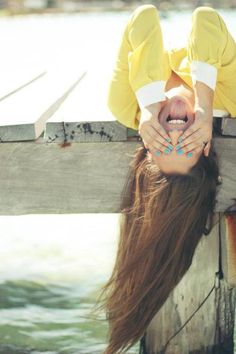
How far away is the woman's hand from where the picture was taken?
238cm

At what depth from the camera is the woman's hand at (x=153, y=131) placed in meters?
2.38

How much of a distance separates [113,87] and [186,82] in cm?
22

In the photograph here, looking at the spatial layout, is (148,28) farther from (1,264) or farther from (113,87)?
(1,264)

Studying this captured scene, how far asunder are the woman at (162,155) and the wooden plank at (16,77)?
78 centimetres

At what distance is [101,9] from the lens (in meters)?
11.3

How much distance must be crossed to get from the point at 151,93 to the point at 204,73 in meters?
0.16

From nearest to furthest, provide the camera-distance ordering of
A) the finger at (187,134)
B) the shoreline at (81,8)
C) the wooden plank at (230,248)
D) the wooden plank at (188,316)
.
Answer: the finger at (187,134)
the wooden plank at (230,248)
the wooden plank at (188,316)
the shoreline at (81,8)

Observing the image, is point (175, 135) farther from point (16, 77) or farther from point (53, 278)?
point (53, 278)

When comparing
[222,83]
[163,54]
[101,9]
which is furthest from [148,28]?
[101,9]

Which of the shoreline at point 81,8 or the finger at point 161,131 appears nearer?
the finger at point 161,131

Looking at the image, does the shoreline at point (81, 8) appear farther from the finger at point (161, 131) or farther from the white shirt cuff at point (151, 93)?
the finger at point (161, 131)

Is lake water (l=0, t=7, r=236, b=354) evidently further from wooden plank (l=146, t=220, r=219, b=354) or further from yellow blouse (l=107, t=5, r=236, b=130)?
yellow blouse (l=107, t=5, r=236, b=130)

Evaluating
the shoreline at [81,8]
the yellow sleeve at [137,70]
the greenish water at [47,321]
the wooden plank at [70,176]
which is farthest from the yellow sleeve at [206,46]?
the shoreline at [81,8]

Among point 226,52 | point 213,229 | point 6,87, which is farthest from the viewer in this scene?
point 6,87
